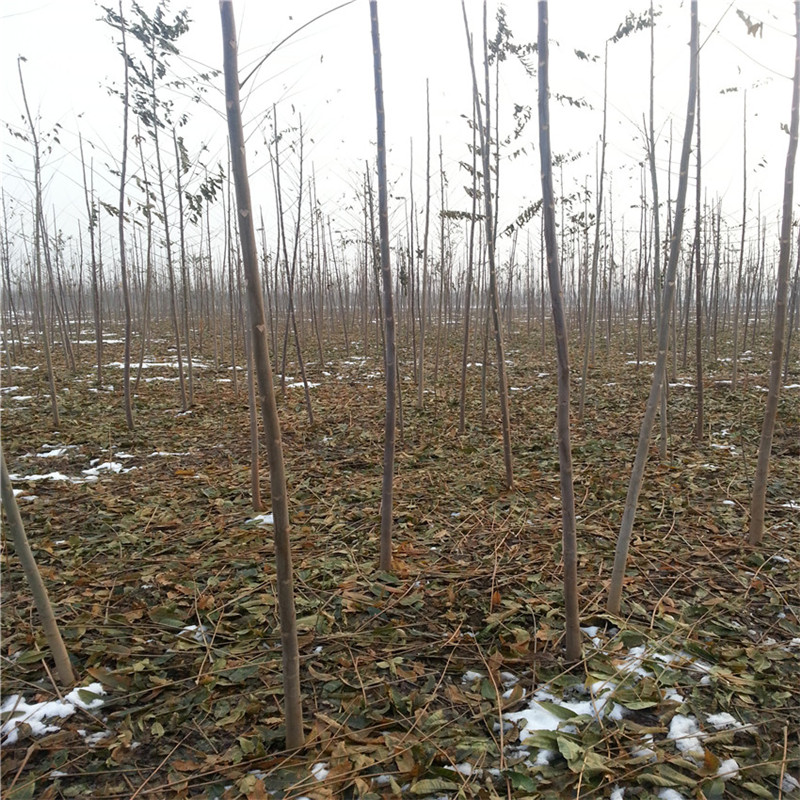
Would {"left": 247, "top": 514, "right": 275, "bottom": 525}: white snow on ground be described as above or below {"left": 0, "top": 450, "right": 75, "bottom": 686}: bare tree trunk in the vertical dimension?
below

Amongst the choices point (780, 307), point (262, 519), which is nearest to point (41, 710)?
point (262, 519)

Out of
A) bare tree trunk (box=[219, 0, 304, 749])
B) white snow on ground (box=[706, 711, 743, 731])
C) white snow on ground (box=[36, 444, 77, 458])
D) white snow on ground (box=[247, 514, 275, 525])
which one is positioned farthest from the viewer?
white snow on ground (box=[36, 444, 77, 458])

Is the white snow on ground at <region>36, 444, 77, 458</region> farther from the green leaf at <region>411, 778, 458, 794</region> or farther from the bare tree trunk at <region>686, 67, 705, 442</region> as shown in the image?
the bare tree trunk at <region>686, 67, 705, 442</region>

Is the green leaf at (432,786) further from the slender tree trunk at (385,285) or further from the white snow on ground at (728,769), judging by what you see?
the slender tree trunk at (385,285)

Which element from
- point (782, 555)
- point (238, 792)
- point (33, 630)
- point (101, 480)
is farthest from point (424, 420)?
point (238, 792)

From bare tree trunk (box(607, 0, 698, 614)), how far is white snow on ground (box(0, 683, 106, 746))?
236cm

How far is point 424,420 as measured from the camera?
686cm

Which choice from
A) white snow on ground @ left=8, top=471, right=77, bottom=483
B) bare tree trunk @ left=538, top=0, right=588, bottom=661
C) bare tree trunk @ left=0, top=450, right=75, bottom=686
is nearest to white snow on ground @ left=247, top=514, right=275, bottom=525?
bare tree trunk @ left=0, top=450, right=75, bottom=686

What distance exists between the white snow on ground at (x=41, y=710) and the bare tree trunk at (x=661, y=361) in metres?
2.36

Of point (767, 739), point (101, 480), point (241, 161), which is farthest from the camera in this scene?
point (101, 480)

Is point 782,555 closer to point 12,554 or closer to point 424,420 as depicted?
point 424,420

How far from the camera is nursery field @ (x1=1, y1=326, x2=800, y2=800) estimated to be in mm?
1761

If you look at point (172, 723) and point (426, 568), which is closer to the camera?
point (172, 723)

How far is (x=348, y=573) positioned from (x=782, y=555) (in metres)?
2.65
